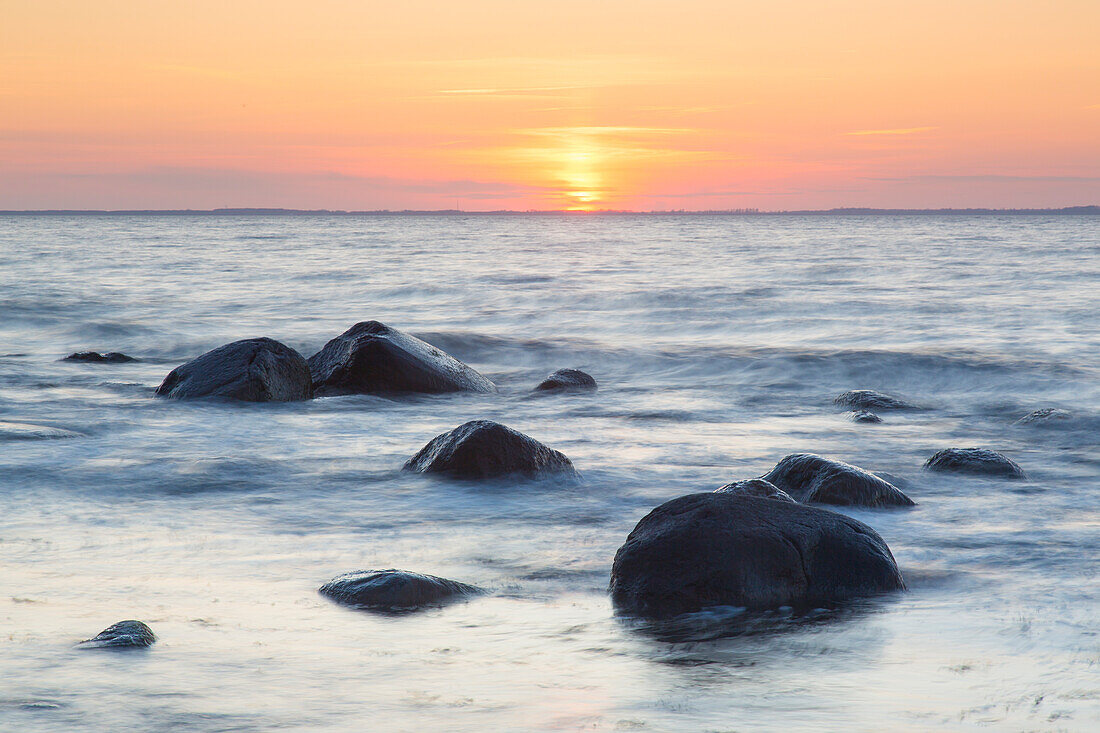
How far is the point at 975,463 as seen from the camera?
7504mm

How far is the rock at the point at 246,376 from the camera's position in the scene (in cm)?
1016

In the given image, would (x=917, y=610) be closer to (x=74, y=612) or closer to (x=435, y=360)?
(x=74, y=612)

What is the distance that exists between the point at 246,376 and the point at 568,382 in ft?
12.7

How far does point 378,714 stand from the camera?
11.0 feet

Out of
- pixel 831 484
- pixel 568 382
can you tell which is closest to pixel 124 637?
pixel 831 484

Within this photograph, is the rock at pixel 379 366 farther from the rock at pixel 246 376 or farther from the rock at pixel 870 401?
the rock at pixel 870 401

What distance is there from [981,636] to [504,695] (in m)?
2.06

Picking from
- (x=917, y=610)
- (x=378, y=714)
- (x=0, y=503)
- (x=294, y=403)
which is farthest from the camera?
(x=294, y=403)

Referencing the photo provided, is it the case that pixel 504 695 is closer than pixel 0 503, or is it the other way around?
pixel 504 695

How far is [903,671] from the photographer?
382 centimetres

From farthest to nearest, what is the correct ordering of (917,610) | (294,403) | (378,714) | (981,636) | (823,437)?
(294,403) < (823,437) < (917,610) < (981,636) < (378,714)

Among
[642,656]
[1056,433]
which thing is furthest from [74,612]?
[1056,433]

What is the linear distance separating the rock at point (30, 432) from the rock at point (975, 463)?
6994mm

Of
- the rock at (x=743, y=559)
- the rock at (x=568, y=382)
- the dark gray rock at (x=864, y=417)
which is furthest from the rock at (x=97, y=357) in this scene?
the rock at (x=743, y=559)
